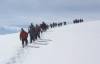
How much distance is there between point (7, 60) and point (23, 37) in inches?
238

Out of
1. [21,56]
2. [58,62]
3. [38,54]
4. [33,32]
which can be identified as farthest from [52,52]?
[33,32]

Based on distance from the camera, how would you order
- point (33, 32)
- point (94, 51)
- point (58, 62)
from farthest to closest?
point (33, 32) → point (94, 51) → point (58, 62)

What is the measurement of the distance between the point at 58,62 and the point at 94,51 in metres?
4.55

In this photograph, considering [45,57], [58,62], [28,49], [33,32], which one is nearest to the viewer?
[58,62]

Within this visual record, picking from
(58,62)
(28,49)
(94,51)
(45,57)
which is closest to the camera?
(58,62)

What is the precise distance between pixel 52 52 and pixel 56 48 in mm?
2125

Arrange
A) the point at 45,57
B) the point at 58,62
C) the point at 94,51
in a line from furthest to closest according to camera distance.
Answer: the point at 94,51, the point at 45,57, the point at 58,62

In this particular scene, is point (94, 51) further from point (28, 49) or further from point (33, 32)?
point (33, 32)

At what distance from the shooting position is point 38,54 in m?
24.2

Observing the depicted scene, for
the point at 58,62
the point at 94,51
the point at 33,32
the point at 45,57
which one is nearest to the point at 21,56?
the point at 45,57

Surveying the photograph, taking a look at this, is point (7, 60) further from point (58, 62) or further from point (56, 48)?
point (56, 48)

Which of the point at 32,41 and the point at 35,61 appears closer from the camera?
the point at 35,61

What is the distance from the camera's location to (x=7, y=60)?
69.3 feet

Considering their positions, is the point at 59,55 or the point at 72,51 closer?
the point at 59,55
